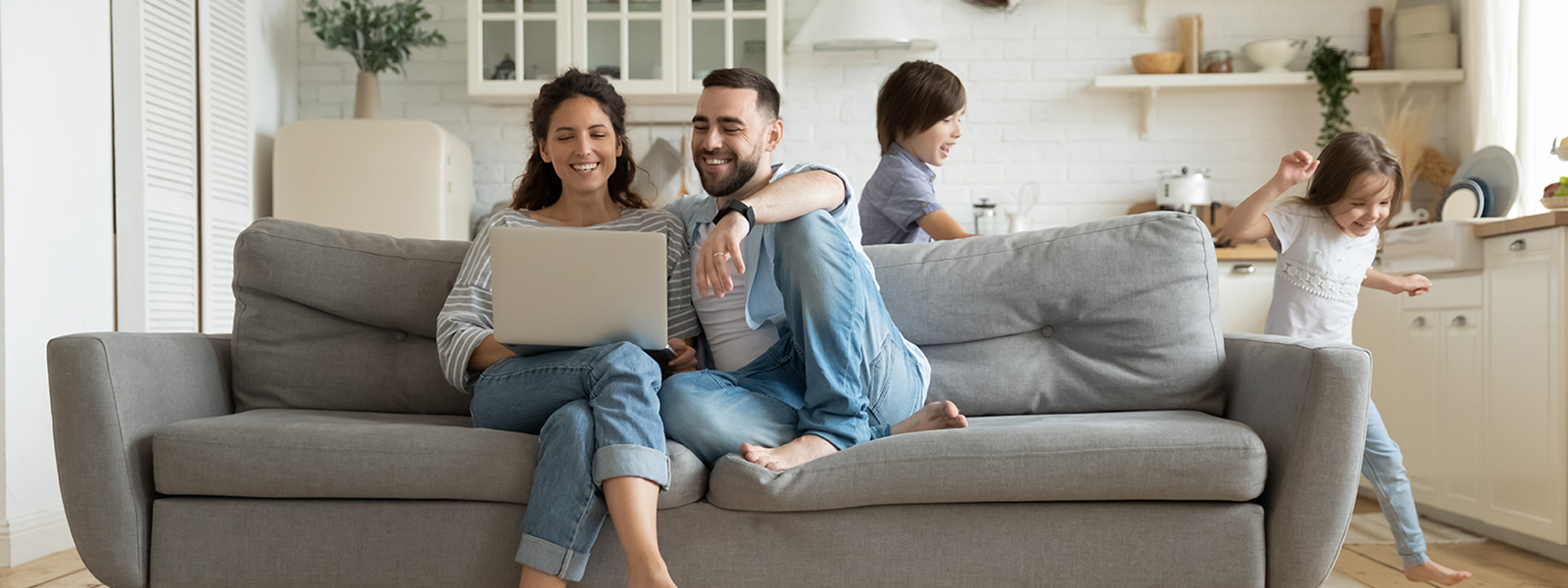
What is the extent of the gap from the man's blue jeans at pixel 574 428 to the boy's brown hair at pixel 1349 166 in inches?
57.0

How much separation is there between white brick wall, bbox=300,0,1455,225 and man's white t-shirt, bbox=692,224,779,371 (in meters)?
2.47

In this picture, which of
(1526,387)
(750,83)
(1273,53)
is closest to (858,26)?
(1273,53)

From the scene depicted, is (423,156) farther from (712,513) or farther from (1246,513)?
(1246,513)

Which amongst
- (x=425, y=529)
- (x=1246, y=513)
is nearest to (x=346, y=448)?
(x=425, y=529)

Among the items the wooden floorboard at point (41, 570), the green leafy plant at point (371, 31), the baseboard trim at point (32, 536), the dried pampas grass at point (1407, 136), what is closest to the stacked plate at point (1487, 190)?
the dried pampas grass at point (1407, 136)

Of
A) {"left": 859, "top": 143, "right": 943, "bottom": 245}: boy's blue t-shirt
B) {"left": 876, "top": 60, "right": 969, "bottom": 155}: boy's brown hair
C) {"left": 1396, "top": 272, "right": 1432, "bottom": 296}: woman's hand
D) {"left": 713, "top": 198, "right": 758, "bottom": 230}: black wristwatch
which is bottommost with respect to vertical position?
{"left": 1396, "top": 272, "right": 1432, "bottom": 296}: woman's hand

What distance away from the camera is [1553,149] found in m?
2.55

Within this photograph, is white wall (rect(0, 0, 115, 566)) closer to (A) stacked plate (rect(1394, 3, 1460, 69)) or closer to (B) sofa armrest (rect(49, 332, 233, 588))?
(B) sofa armrest (rect(49, 332, 233, 588))

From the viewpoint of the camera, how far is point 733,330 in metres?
1.78

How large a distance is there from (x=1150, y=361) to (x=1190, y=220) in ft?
0.90

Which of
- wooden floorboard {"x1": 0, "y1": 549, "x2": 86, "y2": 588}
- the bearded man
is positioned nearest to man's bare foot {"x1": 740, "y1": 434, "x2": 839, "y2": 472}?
the bearded man

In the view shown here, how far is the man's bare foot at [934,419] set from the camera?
63.3 inches

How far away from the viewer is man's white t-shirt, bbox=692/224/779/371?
176 centimetres

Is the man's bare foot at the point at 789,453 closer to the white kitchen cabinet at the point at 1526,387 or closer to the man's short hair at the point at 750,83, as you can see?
the man's short hair at the point at 750,83
